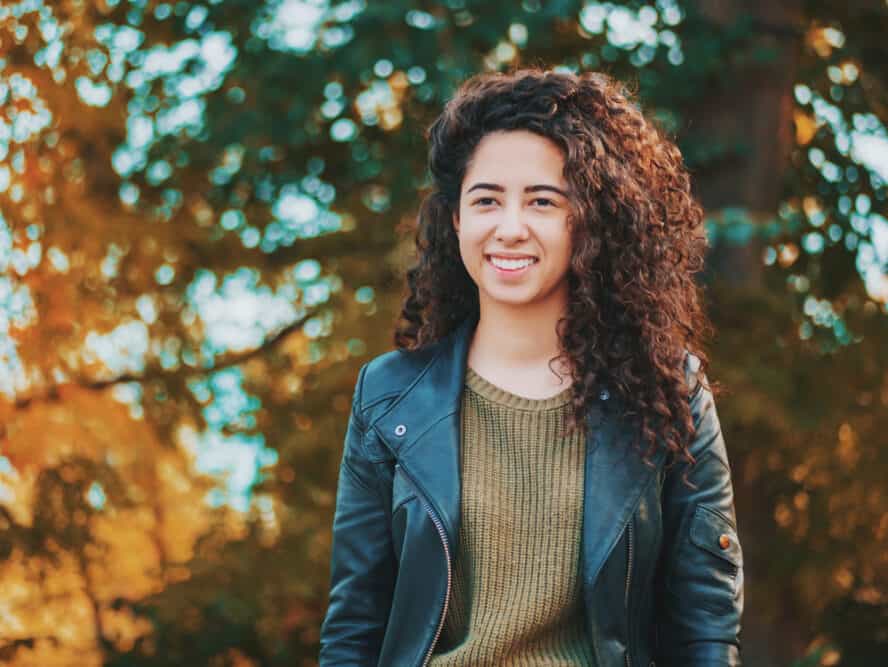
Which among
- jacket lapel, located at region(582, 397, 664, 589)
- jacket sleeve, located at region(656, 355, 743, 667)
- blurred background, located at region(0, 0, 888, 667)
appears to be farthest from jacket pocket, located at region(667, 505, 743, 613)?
blurred background, located at region(0, 0, 888, 667)

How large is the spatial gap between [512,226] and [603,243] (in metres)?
0.21

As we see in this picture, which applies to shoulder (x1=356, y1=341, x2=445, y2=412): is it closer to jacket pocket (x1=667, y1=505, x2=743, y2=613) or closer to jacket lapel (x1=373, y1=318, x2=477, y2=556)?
jacket lapel (x1=373, y1=318, x2=477, y2=556)

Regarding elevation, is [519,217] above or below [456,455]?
above

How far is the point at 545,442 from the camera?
90.7 inches

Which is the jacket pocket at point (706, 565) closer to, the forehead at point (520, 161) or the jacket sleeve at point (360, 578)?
the jacket sleeve at point (360, 578)

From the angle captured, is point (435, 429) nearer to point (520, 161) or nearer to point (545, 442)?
point (545, 442)

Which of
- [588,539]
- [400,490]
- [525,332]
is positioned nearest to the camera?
[588,539]

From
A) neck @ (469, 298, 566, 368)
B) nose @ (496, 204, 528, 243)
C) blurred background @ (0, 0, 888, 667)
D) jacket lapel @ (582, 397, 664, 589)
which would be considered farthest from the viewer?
blurred background @ (0, 0, 888, 667)

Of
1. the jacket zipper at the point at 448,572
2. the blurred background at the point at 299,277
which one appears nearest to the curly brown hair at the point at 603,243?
the jacket zipper at the point at 448,572

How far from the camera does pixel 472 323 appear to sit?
251 cm

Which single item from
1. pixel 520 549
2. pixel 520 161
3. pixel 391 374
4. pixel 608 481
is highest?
pixel 520 161

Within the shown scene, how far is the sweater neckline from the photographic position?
7.65 feet

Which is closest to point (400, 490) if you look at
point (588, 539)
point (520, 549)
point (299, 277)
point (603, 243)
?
point (520, 549)

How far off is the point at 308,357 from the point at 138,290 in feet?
2.79
